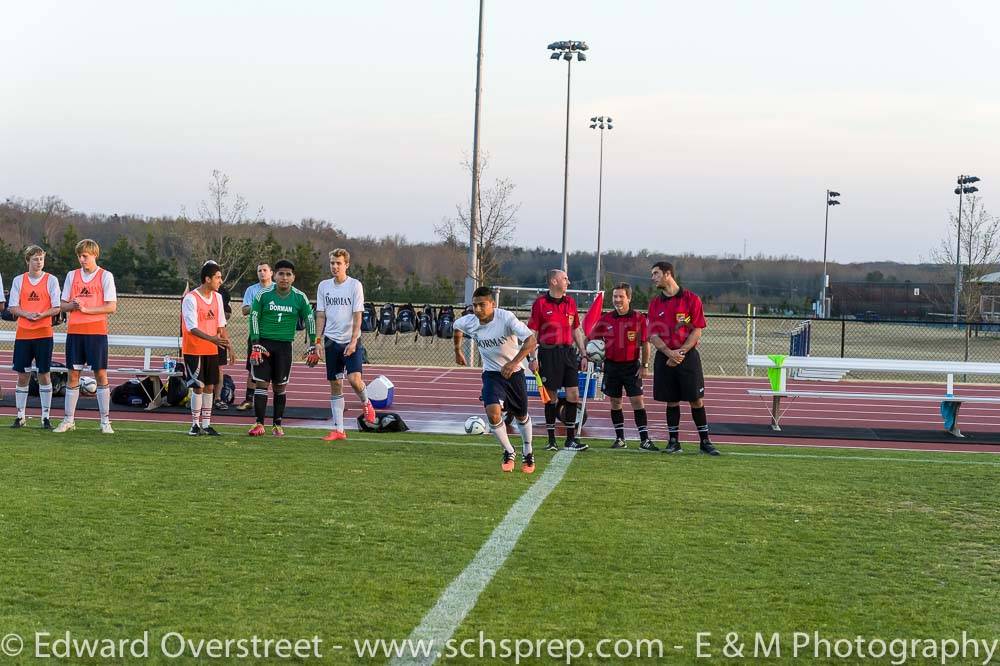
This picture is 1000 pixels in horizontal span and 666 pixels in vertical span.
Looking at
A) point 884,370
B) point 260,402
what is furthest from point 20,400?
point 884,370

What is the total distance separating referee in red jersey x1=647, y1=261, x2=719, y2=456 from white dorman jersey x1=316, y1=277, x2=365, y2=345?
115 inches

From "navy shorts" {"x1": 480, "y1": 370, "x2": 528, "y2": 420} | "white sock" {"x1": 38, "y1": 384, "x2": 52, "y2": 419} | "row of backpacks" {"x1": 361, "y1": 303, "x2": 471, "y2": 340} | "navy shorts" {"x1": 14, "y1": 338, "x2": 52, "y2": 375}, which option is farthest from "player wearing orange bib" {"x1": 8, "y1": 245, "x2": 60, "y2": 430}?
"row of backpacks" {"x1": 361, "y1": 303, "x2": 471, "y2": 340}

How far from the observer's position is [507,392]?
9094 millimetres

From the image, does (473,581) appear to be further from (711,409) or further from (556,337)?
(711,409)

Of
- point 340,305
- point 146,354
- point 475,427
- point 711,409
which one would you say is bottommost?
point 711,409

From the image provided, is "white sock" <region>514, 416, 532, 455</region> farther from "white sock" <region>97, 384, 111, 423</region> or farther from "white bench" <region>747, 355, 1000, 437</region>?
"white bench" <region>747, 355, 1000, 437</region>

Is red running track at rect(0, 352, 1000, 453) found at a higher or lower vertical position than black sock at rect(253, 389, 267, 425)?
lower

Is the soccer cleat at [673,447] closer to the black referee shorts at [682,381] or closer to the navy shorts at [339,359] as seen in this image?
the black referee shorts at [682,381]

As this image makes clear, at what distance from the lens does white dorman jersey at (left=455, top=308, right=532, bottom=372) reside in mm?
8953

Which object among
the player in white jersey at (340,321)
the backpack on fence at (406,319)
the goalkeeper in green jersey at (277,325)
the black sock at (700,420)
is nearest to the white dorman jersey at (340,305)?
the player in white jersey at (340,321)

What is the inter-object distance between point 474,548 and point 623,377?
16.8 ft

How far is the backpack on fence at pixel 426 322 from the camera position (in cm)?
2150

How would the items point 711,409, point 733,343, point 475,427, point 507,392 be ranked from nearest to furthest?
point 507,392, point 475,427, point 711,409, point 733,343

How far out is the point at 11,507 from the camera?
691 cm
